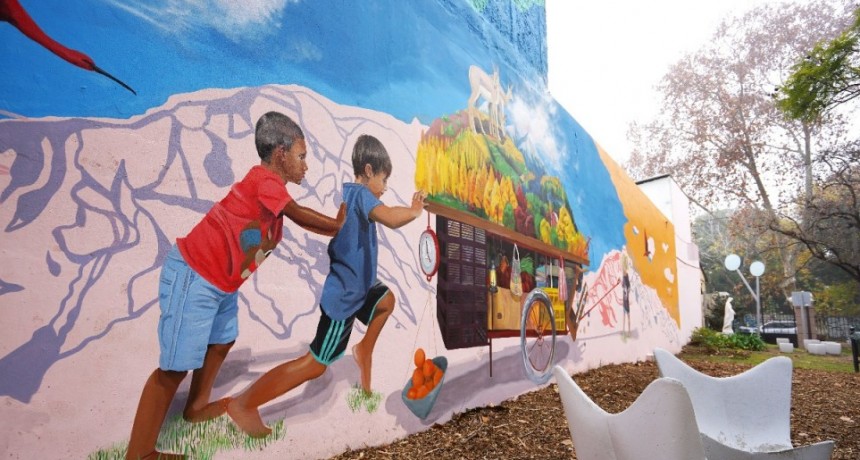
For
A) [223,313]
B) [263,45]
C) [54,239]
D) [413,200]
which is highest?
[263,45]

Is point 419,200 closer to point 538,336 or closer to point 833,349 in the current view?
point 538,336

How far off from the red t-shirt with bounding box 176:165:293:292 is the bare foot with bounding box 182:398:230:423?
533 mm

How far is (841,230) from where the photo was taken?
1530 cm

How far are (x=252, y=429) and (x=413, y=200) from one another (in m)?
1.99

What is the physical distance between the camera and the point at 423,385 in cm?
400

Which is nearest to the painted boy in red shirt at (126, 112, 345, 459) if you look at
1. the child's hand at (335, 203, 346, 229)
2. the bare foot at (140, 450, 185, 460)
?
the bare foot at (140, 450, 185, 460)

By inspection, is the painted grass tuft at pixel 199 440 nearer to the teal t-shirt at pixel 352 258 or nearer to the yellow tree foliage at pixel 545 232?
the teal t-shirt at pixel 352 258

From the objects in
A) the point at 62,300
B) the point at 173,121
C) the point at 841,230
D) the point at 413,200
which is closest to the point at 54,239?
the point at 62,300

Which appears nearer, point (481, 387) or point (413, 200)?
point (413, 200)

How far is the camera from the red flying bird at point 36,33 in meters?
2.01

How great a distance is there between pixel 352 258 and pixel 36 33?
193 centimetres

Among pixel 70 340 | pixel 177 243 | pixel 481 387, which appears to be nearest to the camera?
pixel 70 340

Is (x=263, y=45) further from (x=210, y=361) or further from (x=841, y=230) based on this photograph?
(x=841, y=230)

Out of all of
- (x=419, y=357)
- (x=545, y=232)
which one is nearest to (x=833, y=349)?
(x=545, y=232)
